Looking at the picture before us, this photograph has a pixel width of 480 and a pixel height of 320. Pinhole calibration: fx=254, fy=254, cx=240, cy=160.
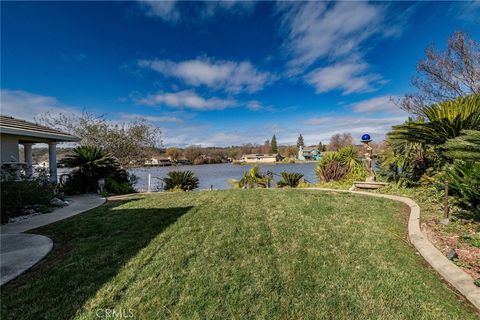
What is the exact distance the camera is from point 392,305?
2076mm

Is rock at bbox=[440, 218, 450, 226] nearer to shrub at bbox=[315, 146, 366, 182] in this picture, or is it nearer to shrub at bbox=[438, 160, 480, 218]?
shrub at bbox=[438, 160, 480, 218]

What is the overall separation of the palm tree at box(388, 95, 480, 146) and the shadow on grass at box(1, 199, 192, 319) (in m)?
5.55

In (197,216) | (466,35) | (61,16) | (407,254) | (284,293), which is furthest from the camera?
(466,35)

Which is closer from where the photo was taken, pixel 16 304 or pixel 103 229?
pixel 16 304

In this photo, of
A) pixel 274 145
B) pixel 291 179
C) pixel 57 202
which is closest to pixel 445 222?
pixel 291 179

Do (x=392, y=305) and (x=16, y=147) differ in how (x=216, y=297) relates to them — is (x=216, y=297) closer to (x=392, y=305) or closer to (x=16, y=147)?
(x=392, y=305)

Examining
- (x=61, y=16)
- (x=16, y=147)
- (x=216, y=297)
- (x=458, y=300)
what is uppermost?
(x=61, y=16)

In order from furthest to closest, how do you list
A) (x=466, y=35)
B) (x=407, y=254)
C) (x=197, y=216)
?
1. (x=466, y=35)
2. (x=197, y=216)
3. (x=407, y=254)

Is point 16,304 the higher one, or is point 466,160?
point 466,160

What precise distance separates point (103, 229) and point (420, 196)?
681 cm

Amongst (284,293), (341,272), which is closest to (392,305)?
(341,272)

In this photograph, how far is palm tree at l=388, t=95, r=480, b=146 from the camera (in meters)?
5.47

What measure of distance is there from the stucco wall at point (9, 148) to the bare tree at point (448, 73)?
13766mm

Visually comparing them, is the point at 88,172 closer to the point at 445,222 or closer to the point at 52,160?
the point at 52,160
